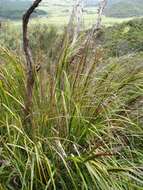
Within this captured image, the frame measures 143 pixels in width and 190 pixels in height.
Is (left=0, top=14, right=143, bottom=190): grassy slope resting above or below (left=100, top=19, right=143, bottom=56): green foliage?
above

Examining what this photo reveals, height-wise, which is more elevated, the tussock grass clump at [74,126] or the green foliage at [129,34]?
the tussock grass clump at [74,126]

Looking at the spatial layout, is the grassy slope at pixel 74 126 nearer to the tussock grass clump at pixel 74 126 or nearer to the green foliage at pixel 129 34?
the tussock grass clump at pixel 74 126

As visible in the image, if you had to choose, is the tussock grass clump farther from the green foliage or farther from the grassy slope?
the green foliage

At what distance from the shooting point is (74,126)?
11.8ft

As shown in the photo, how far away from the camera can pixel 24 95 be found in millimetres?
3783

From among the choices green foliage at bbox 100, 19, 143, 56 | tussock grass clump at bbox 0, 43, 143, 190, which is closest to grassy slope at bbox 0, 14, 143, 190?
tussock grass clump at bbox 0, 43, 143, 190

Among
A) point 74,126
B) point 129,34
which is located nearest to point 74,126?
point 74,126

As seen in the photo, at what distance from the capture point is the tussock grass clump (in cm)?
323

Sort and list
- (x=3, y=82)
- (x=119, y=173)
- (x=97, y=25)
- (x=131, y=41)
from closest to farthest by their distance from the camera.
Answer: (x=119, y=173)
(x=3, y=82)
(x=97, y=25)
(x=131, y=41)

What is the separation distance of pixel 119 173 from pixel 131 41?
7.68 metres

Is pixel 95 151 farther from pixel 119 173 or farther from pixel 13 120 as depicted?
pixel 13 120

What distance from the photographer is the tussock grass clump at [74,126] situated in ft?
10.6

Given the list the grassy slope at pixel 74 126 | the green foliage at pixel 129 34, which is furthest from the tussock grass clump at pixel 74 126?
the green foliage at pixel 129 34

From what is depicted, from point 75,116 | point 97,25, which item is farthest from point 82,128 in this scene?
point 97,25
